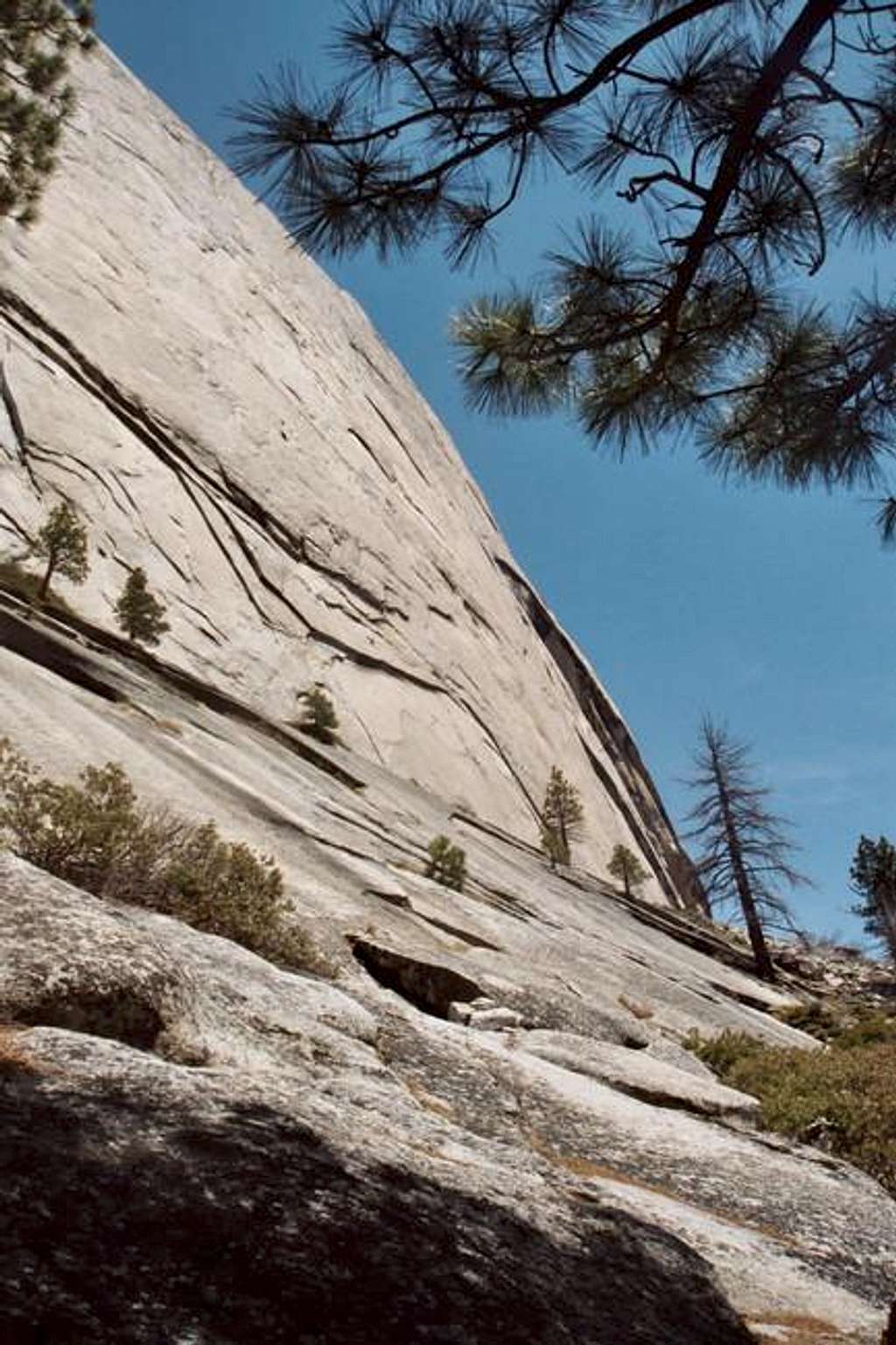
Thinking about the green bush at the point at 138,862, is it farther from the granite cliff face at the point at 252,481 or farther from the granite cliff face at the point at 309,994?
the granite cliff face at the point at 252,481

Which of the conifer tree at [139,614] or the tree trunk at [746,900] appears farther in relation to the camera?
the tree trunk at [746,900]

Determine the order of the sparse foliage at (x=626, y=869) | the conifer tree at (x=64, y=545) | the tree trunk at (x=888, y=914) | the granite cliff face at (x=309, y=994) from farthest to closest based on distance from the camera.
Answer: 1. the tree trunk at (x=888, y=914)
2. the sparse foliage at (x=626, y=869)
3. the conifer tree at (x=64, y=545)
4. the granite cliff face at (x=309, y=994)

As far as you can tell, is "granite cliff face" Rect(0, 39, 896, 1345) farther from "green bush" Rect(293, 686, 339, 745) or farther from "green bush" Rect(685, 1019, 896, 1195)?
"green bush" Rect(685, 1019, 896, 1195)

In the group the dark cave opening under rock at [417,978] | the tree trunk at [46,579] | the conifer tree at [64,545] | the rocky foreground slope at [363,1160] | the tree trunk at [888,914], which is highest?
the tree trunk at [888,914]

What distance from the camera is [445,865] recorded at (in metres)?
16.9

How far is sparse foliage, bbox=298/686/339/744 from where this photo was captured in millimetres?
25281

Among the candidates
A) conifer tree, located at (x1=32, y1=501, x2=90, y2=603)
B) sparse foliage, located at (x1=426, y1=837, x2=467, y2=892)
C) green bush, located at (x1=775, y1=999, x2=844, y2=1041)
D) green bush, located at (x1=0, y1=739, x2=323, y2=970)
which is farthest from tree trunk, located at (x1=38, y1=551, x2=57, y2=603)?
green bush, located at (x1=775, y1=999, x2=844, y2=1041)

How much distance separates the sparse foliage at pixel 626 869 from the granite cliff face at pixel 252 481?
4.27 ft

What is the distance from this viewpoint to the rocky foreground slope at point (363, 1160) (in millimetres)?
2217

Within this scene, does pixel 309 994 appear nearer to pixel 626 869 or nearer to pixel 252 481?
pixel 252 481

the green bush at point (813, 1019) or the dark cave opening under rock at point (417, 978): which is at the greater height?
the green bush at point (813, 1019)

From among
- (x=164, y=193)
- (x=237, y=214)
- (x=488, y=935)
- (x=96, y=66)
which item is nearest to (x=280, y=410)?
(x=164, y=193)

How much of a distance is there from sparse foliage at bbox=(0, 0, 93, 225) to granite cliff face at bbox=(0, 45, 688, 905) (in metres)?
10.9

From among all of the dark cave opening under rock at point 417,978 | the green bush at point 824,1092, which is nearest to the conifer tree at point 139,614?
the dark cave opening under rock at point 417,978
